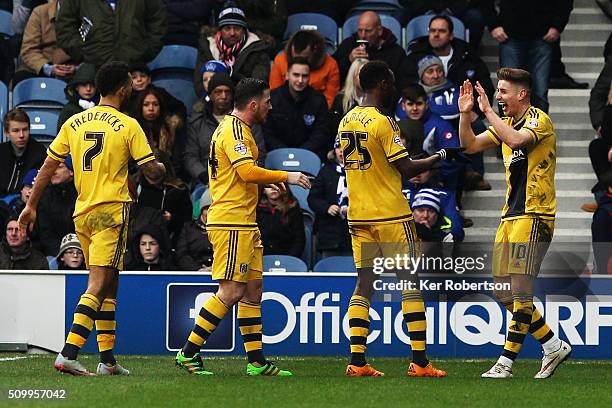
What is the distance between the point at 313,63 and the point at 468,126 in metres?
5.64

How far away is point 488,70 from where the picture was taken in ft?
52.5

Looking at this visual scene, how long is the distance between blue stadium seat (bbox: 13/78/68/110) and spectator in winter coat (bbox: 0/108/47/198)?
1164 mm

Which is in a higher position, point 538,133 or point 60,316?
point 538,133

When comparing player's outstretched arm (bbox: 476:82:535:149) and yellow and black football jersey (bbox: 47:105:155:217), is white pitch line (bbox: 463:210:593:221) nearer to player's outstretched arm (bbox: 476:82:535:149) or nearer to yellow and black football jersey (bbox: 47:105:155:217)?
player's outstretched arm (bbox: 476:82:535:149)

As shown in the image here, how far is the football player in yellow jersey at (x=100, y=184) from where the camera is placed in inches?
385

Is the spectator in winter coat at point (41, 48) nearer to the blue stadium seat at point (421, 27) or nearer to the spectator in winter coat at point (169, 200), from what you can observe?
the spectator in winter coat at point (169, 200)

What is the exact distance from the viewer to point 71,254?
13.1 metres

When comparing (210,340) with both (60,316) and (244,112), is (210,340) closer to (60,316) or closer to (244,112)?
(60,316)

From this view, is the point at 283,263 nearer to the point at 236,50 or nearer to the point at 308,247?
the point at 308,247

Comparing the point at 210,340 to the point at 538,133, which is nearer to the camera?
the point at 538,133

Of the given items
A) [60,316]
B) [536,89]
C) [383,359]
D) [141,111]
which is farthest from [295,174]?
[536,89]

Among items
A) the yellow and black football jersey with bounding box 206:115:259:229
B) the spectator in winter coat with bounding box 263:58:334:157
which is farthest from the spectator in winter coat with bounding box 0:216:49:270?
the yellow and black football jersey with bounding box 206:115:259:229

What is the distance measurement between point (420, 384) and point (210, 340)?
3252 mm

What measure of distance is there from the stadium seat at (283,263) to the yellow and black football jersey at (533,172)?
3.60 meters
